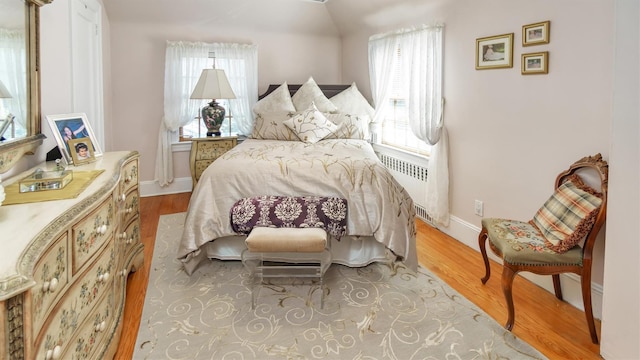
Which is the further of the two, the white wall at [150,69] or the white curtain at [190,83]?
the white curtain at [190,83]

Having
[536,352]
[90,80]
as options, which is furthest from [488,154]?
[90,80]

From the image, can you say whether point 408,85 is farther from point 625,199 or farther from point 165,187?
point 165,187

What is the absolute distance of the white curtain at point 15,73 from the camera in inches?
70.4

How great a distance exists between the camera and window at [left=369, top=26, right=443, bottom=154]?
356 cm

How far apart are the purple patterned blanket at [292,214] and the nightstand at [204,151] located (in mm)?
2129

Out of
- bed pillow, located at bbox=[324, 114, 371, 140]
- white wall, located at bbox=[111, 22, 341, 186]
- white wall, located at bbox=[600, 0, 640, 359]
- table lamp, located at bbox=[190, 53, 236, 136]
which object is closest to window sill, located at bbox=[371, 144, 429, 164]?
bed pillow, located at bbox=[324, 114, 371, 140]

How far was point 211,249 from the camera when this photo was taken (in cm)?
301

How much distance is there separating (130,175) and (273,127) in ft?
6.69

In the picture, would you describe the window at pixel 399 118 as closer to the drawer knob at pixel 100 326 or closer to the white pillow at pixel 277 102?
the white pillow at pixel 277 102

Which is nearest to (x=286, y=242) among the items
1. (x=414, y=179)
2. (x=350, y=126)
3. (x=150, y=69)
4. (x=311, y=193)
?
(x=311, y=193)

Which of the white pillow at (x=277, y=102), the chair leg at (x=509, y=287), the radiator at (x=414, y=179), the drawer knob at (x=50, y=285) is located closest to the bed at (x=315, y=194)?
the chair leg at (x=509, y=287)

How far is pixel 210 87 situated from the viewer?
14.9ft

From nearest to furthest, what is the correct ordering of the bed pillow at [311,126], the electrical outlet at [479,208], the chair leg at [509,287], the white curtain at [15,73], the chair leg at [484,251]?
1. the white curtain at [15,73]
2. the chair leg at [509,287]
3. the chair leg at [484,251]
4. the electrical outlet at [479,208]
5. the bed pillow at [311,126]

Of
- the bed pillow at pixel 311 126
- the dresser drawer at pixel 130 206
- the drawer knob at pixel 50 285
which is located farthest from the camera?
the bed pillow at pixel 311 126
